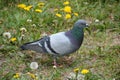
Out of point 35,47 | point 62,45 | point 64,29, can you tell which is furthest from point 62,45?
point 64,29

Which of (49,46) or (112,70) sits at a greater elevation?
(49,46)

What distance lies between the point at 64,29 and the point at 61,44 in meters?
1.40

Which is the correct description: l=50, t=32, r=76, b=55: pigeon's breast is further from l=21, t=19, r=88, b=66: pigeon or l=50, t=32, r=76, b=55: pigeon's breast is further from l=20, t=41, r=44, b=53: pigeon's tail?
l=20, t=41, r=44, b=53: pigeon's tail

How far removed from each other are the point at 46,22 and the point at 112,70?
177cm

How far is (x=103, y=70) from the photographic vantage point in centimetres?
580

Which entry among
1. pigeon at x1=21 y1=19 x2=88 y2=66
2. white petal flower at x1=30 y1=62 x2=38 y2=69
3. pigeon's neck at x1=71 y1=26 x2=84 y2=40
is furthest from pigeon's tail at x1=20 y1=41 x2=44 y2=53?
pigeon's neck at x1=71 y1=26 x2=84 y2=40

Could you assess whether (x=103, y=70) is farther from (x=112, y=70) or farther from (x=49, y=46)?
(x=49, y=46)

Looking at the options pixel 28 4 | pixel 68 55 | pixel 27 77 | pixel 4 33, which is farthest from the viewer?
pixel 28 4

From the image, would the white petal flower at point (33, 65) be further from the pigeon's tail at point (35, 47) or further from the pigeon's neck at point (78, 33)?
the pigeon's neck at point (78, 33)

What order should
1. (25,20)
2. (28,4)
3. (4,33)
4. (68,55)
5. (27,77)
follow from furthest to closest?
(28,4)
(25,20)
(4,33)
(68,55)
(27,77)

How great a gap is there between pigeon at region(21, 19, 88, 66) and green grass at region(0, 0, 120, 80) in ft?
0.82

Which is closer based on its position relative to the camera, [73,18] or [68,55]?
[68,55]

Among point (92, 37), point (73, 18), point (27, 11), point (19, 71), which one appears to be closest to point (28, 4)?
point (27, 11)

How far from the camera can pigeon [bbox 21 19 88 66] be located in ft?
18.4
